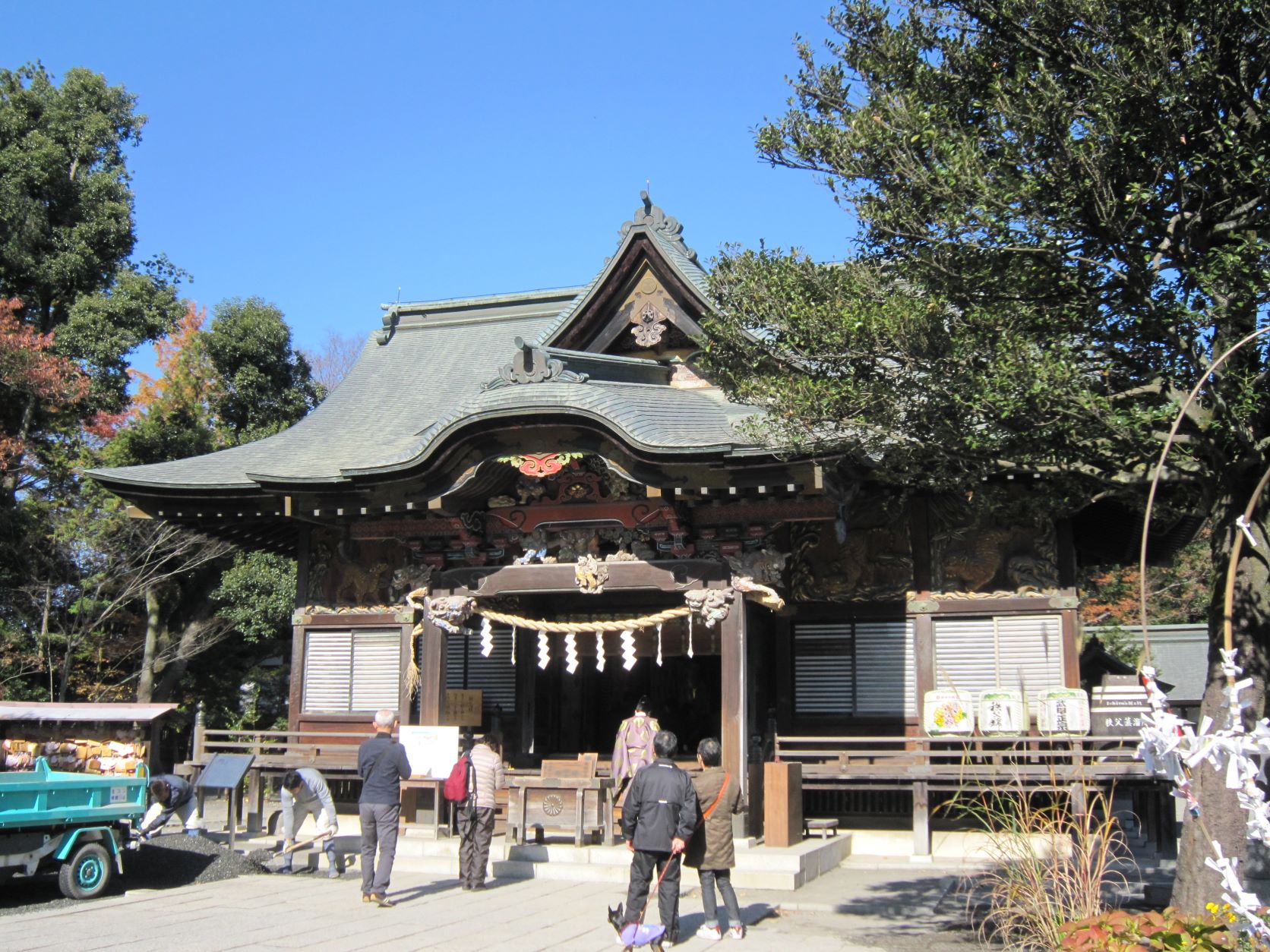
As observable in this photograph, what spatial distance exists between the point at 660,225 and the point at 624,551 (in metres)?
4.54

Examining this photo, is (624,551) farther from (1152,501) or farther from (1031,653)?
(1152,501)

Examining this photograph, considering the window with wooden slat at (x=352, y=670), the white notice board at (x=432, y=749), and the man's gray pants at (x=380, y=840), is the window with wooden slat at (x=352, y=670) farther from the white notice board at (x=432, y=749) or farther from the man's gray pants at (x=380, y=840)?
the man's gray pants at (x=380, y=840)

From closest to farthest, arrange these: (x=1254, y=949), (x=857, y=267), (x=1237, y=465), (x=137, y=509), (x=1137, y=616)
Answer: (x=1254, y=949)
(x=1237, y=465)
(x=857, y=267)
(x=137, y=509)
(x=1137, y=616)

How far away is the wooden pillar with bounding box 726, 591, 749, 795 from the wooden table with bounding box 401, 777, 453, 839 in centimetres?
310

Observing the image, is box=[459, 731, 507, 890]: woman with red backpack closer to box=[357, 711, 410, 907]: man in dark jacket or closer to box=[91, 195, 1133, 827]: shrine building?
box=[357, 711, 410, 907]: man in dark jacket

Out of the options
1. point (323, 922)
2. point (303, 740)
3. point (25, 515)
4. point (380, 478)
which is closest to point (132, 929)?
point (323, 922)

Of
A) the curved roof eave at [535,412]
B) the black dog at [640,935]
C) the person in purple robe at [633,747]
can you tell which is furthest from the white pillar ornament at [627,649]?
the black dog at [640,935]

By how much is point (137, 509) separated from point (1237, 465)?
40.9 feet

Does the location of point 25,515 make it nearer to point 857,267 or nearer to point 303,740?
point 303,740

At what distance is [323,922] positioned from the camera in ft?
27.8

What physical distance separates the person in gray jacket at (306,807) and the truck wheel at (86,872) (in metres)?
1.89

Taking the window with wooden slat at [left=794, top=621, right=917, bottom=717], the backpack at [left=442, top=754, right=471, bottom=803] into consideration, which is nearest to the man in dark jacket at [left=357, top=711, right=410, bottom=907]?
the backpack at [left=442, top=754, right=471, bottom=803]

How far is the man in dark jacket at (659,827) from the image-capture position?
7.36 meters

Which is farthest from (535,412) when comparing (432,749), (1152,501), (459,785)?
(1152,501)
